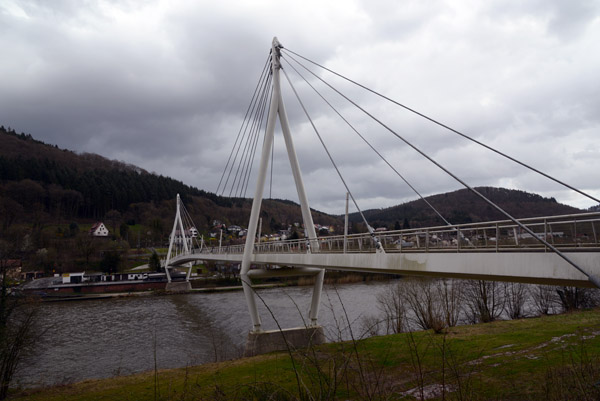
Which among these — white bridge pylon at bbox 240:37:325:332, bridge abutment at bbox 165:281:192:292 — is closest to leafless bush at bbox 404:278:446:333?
white bridge pylon at bbox 240:37:325:332

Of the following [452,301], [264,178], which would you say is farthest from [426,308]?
[264,178]

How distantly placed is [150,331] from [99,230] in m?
73.6

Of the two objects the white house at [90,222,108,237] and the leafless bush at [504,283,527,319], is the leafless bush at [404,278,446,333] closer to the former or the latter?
the leafless bush at [504,283,527,319]

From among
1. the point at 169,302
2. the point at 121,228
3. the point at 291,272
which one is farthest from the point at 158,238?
the point at 291,272

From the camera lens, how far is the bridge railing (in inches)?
259

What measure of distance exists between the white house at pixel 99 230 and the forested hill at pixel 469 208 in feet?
210

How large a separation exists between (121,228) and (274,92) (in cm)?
8545

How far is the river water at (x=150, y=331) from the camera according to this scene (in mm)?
20375

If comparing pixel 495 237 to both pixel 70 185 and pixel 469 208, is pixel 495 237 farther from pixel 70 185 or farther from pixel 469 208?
pixel 70 185

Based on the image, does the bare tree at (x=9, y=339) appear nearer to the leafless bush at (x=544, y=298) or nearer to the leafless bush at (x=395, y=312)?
the leafless bush at (x=395, y=312)

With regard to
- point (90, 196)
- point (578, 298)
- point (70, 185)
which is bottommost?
point (578, 298)

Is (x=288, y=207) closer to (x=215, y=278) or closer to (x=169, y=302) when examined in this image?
(x=215, y=278)

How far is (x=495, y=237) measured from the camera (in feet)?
27.6

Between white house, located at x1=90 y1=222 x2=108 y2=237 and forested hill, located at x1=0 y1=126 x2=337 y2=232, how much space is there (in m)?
9.17
